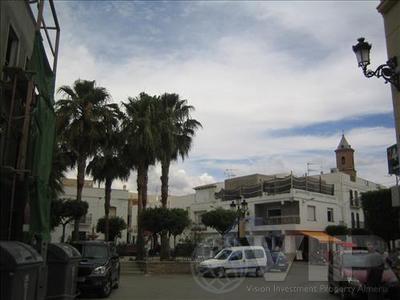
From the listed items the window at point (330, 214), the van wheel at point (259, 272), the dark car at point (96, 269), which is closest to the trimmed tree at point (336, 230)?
the window at point (330, 214)

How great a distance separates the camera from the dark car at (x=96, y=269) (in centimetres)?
1537

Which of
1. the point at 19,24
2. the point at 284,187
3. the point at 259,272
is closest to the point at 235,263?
the point at 259,272

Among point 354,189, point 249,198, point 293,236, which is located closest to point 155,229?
point 293,236

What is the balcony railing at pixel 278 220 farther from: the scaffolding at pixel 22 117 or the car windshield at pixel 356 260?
the scaffolding at pixel 22 117

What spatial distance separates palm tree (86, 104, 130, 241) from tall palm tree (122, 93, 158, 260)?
0.67 m

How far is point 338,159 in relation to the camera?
84938 mm

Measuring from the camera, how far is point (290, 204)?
5281cm

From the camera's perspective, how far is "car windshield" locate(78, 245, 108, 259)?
16656 mm

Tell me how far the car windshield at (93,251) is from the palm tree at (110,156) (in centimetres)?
1221

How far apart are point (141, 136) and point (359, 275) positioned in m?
18.0

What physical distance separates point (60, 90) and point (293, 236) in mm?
31642

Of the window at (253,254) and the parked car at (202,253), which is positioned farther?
the parked car at (202,253)

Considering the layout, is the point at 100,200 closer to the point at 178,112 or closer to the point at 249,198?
the point at 249,198

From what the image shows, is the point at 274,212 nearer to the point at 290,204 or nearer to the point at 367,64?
the point at 290,204
